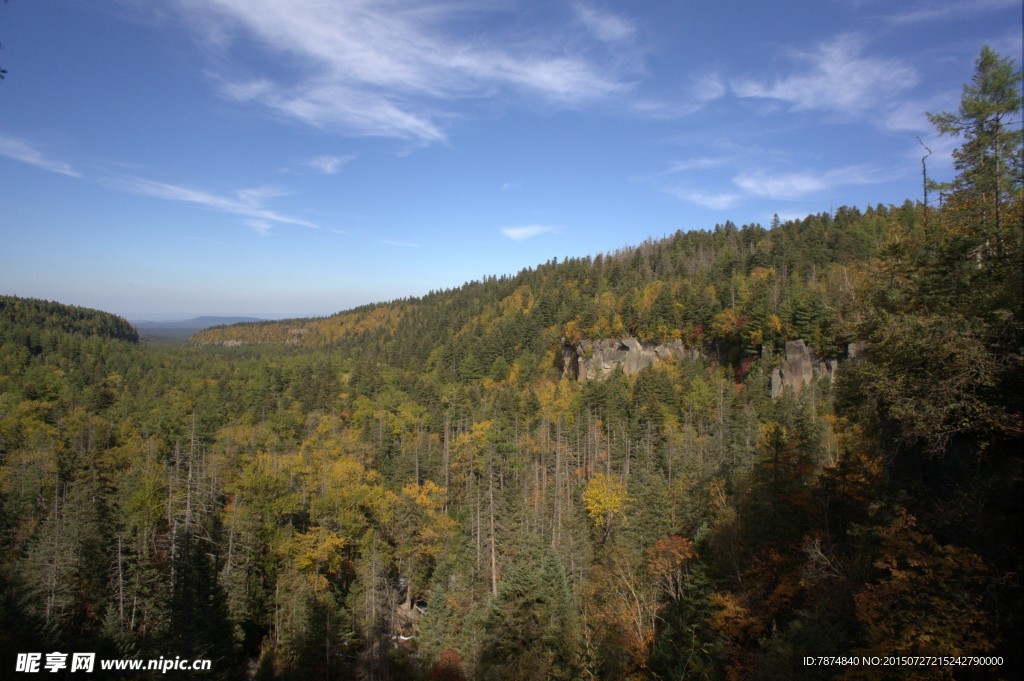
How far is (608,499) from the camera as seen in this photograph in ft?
130

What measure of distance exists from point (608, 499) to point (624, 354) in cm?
4392

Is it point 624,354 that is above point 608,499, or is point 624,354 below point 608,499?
above

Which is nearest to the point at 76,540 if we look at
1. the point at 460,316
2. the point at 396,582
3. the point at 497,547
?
the point at 396,582

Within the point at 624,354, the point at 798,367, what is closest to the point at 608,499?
the point at 798,367

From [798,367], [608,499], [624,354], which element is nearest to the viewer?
[608,499]

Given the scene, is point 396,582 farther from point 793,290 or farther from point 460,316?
point 460,316

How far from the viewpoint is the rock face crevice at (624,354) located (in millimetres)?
78688

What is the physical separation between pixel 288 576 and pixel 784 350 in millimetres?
63760

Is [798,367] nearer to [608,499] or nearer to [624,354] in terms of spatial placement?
[624,354]

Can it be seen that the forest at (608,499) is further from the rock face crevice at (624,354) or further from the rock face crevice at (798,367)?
the rock face crevice at (624,354)

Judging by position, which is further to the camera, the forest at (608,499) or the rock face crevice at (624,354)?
the rock face crevice at (624,354)

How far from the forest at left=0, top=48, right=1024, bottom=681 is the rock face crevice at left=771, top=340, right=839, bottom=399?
46 centimetres

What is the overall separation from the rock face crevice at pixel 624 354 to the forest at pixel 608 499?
1.38m

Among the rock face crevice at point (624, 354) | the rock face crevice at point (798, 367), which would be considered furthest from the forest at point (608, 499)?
the rock face crevice at point (624, 354)
